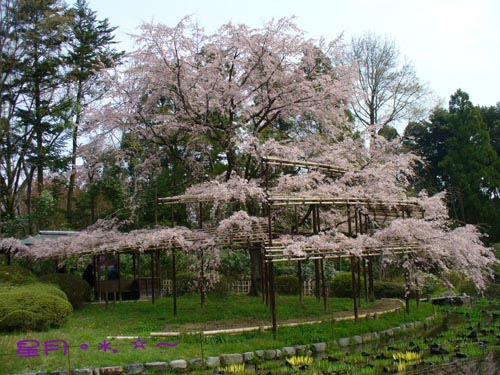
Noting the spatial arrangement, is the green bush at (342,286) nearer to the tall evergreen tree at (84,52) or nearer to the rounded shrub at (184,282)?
the rounded shrub at (184,282)

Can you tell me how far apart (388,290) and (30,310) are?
11348 mm

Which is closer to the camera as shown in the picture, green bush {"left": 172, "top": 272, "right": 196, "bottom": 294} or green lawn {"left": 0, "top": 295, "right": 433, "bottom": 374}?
green lawn {"left": 0, "top": 295, "right": 433, "bottom": 374}

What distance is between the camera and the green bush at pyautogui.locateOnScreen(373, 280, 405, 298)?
16797 mm

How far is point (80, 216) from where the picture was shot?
23.5 m

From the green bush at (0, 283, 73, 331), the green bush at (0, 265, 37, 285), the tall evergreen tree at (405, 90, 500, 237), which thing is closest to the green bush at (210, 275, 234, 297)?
the green bush at (0, 265, 37, 285)

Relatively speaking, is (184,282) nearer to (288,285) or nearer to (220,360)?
(288,285)

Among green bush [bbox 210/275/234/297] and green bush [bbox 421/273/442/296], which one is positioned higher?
green bush [bbox 210/275/234/297]

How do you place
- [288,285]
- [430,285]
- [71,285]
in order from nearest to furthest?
[71,285]
[288,285]
[430,285]

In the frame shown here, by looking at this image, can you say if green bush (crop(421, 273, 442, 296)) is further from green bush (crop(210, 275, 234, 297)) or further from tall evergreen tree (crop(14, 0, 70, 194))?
tall evergreen tree (crop(14, 0, 70, 194))

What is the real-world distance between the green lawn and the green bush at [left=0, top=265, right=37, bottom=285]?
151 centimetres

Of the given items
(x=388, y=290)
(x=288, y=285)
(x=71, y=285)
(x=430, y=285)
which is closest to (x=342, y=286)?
(x=388, y=290)

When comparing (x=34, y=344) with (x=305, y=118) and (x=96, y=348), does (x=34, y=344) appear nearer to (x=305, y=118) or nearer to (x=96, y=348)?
(x=96, y=348)

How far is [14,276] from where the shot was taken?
493 inches

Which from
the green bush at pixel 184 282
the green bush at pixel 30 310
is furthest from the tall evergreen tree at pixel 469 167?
the green bush at pixel 30 310
